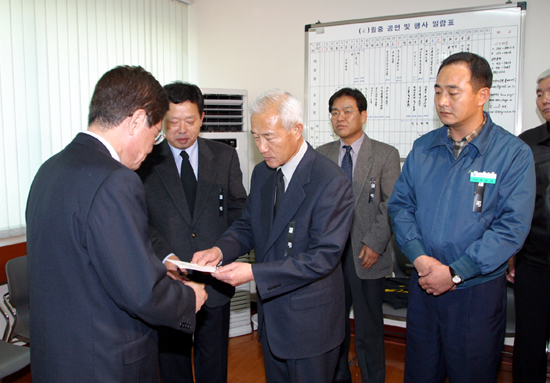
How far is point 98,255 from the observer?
3.82 feet

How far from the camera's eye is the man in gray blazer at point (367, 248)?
106 inches

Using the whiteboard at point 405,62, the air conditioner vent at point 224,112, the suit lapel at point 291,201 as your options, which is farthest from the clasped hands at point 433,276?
the air conditioner vent at point 224,112

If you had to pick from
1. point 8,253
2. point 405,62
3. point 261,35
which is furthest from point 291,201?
point 261,35

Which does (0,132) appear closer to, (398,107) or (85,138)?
(85,138)

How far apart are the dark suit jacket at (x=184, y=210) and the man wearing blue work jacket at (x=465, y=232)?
958 mm

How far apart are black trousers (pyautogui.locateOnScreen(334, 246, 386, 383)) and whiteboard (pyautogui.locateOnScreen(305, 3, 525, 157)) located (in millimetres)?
1330

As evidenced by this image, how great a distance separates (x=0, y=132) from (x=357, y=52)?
286cm

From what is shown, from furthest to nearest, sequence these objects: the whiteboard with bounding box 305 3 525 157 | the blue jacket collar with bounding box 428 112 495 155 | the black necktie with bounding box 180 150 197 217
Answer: the whiteboard with bounding box 305 3 525 157, the black necktie with bounding box 180 150 197 217, the blue jacket collar with bounding box 428 112 495 155

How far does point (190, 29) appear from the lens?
4.51 meters

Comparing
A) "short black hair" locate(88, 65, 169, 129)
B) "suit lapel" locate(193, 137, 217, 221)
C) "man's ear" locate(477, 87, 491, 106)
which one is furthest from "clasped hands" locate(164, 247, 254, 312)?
"man's ear" locate(477, 87, 491, 106)

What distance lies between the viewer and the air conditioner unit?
3650 mm

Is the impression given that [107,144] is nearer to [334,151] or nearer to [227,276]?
[227,276]

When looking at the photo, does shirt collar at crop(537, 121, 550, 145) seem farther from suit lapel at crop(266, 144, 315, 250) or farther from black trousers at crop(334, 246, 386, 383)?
suit lapel at crop(266, 144, 315, 250)

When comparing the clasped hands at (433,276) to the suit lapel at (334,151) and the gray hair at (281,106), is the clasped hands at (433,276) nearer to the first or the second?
the gray hair at (281,106)
